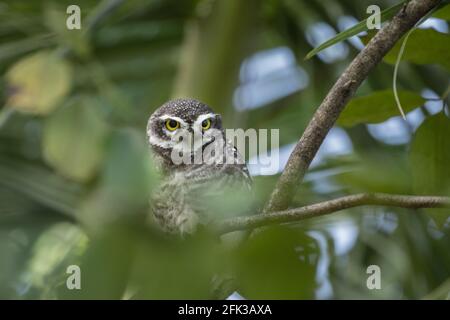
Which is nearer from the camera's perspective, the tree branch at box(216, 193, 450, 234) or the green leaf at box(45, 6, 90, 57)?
the tree branch at box(216, 193, 450, 234)

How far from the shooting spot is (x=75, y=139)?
98 centimetres

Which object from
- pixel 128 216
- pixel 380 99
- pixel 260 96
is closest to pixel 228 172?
pixel 380 99

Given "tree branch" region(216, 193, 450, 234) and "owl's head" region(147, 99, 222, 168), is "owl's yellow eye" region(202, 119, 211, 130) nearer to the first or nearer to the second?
"owl's head" region(147, 99, 222, 168)

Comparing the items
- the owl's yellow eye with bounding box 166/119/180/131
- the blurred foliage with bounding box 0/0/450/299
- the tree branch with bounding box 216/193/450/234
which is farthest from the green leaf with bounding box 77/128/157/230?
the owl's yellow eye with bounding box 166/119/180/131

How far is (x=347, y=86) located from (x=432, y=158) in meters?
0.14

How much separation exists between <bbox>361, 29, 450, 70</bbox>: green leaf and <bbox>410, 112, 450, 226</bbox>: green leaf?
67 millimetres

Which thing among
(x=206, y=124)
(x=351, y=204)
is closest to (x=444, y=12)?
(x=351, y=204)

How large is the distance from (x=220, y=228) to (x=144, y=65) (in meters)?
1.71

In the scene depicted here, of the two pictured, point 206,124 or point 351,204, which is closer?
point 351,204

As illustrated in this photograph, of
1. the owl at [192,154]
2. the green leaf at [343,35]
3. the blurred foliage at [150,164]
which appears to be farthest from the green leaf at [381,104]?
the owl at [192,154]

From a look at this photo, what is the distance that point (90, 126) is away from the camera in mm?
968

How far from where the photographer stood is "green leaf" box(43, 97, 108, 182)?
3.15ft

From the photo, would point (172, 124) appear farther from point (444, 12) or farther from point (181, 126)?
point (444, 12)
